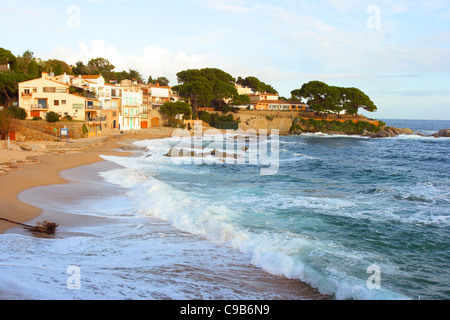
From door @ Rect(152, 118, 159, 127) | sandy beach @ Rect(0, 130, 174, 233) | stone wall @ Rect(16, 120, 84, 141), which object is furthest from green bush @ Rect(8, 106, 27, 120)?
door @ Rect(152, 118, 159, 127)

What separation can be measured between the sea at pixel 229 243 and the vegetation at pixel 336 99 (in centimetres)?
6159

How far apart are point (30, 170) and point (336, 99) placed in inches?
2791

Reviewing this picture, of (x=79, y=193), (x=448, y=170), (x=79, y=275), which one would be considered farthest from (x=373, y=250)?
(x=448, y=170)

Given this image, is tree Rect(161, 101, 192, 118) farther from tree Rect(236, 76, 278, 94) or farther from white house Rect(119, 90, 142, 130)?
tree Rect(236, 76, 278, 94)

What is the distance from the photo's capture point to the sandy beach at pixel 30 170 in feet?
39.1

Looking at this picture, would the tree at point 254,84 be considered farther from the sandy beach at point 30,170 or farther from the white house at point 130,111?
the sandy beach at point 30,170

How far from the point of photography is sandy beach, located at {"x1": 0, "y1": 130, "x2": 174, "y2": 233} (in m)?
11.9

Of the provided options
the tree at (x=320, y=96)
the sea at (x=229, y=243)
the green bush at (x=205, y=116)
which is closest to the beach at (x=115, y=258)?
the sea at (x=229, y=243)

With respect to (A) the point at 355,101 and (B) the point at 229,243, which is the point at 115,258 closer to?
(B) the point at 229,243

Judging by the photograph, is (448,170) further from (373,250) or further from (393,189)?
(373,250)

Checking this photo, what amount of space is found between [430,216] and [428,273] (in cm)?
566

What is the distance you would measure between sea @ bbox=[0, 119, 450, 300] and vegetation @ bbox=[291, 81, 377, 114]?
202ft

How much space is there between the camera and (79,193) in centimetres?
1541

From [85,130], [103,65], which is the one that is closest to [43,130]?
[85,130]
